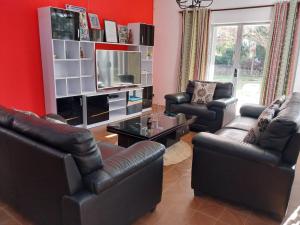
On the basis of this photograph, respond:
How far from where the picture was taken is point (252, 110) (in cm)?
380

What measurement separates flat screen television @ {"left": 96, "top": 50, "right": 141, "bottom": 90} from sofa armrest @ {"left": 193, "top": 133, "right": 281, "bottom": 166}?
284cm

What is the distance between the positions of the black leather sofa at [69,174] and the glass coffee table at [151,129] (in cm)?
96

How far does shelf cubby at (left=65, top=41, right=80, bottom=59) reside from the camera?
413 cm

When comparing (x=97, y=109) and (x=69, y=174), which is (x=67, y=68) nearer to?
(x=97, y=109)

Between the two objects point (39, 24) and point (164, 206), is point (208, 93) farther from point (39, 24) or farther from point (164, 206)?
point (39, 24)

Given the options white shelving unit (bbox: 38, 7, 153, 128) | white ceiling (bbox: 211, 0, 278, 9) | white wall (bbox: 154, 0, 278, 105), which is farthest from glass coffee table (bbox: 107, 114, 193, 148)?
white ceiling (bbox: 211, 0, 278, 9)

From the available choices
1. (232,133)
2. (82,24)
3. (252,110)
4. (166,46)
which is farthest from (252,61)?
(82,24)

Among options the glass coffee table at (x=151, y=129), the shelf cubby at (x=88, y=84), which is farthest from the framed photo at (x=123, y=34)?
the glass coffee table at (x=151, y=129)

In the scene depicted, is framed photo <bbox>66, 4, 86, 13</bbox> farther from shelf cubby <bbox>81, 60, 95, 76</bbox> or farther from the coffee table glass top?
the coffee table glass top

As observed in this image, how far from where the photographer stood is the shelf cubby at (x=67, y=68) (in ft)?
13.7

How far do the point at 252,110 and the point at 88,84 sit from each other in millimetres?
2891

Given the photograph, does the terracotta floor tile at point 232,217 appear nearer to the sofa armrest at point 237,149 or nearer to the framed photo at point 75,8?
the sofa armrest at point 237,149

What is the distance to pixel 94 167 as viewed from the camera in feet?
4.91

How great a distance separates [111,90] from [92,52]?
0.81 metres
